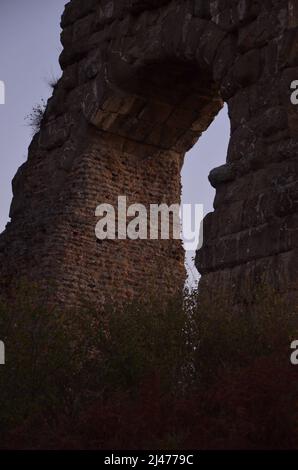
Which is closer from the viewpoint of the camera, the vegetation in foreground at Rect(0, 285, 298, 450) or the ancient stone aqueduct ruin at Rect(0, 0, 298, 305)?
the vegetation in foreground at Rect(0, 285, 298, 450)

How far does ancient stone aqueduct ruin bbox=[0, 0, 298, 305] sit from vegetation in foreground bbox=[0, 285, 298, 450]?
1036 mm

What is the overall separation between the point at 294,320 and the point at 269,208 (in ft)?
5.58

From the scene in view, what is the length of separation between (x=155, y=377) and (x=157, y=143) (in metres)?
6.63

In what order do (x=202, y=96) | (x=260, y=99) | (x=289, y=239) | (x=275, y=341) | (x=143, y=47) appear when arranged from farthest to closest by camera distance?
1. (x=202, y=96)
2. (x=143, y=47)
3. (x=260, y=99)
4. (x=289, y=239)
5. (x=275, y=341)

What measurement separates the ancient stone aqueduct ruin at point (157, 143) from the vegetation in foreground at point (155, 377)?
1036 millimetres

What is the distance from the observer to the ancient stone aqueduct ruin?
396 inches

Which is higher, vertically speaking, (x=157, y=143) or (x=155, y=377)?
(x=157, y=143)

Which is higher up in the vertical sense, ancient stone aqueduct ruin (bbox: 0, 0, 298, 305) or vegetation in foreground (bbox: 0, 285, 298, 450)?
ancient stone aqueduct ruin (bbox: 0, 0, 298, 305)

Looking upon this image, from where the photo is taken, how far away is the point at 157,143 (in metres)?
14.1

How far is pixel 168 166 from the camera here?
14.3 metres

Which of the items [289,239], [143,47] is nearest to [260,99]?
[289,239]

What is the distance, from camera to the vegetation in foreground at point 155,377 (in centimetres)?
714

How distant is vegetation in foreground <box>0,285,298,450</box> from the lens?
23.4 feet

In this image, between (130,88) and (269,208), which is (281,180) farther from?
(130,88)
